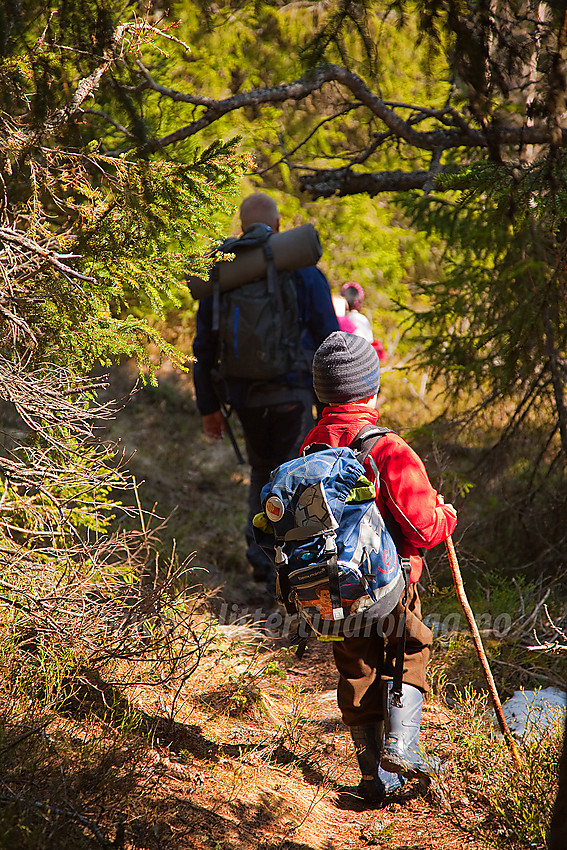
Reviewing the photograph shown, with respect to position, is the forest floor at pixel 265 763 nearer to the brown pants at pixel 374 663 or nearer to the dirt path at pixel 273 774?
the dirt path at pixel 273 774

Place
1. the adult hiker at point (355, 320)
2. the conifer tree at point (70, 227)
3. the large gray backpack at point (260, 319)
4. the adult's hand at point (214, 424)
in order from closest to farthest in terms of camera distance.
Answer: the conifer tree at point (70, 227), the large gray backpack at point (260, 319), the adult's hand at point (214, 424), the adult hiker at point (355, 320)

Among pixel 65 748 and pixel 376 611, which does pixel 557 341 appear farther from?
pixel 65 748

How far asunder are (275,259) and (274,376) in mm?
798

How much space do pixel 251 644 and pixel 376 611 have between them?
2031 mm

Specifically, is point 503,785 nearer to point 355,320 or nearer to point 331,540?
point 331,540

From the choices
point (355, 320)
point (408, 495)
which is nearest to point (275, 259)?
point (355, 320)

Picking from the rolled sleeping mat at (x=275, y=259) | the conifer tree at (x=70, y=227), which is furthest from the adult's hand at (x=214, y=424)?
the conifer tree at (x=70, y=227)

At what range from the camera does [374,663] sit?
2.97 m

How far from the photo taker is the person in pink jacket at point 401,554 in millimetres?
2748

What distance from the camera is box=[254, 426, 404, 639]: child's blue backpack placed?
249 centimetres

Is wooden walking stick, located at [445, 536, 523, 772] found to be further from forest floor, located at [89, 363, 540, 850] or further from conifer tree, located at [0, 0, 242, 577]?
conifer tree, located at [0, 0, 242, 577]

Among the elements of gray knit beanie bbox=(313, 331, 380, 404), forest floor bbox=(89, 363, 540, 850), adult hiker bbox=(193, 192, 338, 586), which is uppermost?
gray knit beanie bbox=(313, 331, 380, 404)

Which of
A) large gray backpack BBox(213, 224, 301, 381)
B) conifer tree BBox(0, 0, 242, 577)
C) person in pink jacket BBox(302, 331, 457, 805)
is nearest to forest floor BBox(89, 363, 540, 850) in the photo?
person in pink jacket BBox(302, 331, 457, 805)

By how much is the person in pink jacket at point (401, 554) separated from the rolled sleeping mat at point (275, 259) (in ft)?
5.44
